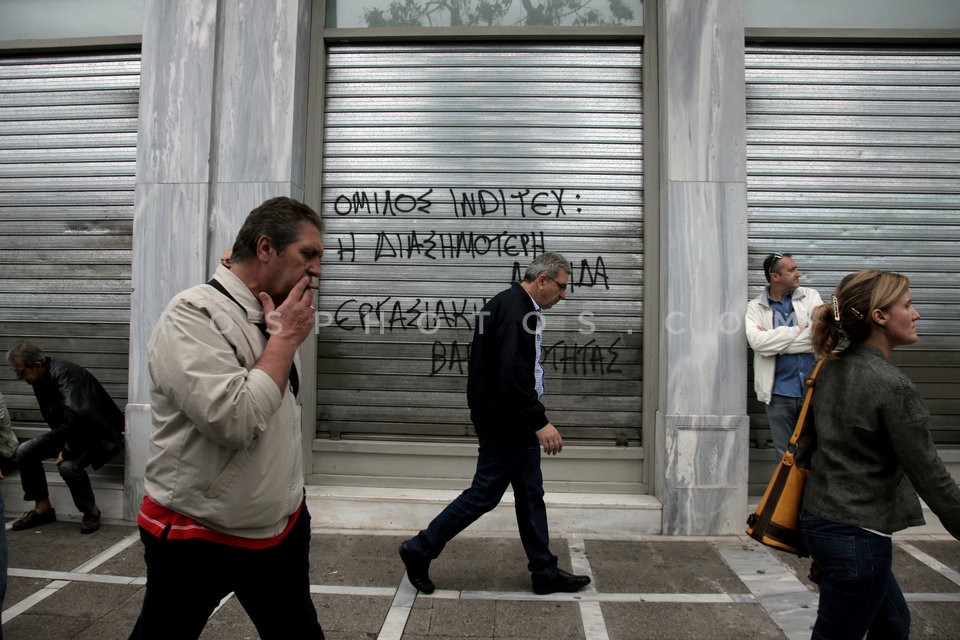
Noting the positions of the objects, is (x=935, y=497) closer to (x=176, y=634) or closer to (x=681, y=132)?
(x=176, y=634)

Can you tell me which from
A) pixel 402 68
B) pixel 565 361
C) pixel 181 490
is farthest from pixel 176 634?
pixel 402 68

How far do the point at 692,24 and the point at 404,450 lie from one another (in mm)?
4324

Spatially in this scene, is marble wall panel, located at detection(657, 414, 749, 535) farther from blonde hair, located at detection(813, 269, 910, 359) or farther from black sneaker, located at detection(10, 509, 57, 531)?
black sneaker, located at detection(10, 509, 57, 531)

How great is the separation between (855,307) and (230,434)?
2163 millimetres

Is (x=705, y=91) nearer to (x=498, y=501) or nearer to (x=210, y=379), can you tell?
(x=498, y=501)

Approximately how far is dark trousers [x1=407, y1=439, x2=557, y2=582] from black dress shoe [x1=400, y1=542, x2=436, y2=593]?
0.05m

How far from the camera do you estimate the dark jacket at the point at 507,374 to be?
3564mm

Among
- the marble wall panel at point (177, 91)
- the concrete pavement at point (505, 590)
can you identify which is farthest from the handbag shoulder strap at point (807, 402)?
the marble wall panel at point (177, 91)

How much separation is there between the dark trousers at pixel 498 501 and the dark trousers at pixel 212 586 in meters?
1.71

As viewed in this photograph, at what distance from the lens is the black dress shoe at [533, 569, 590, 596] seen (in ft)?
12.6

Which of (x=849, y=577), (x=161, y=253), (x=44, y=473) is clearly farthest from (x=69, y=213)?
(x=849, y=577)

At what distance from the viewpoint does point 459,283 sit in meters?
5.68

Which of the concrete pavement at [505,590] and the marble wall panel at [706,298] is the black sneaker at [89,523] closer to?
the concrete pavement at [505,590]

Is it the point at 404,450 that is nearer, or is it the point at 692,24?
the point at 692,24
